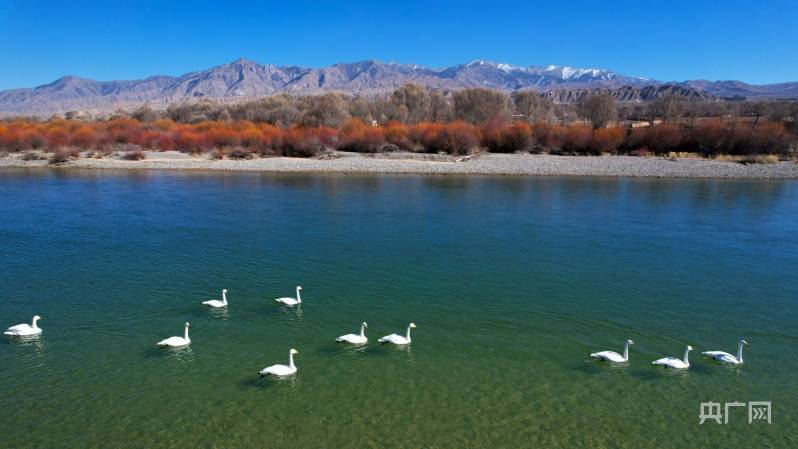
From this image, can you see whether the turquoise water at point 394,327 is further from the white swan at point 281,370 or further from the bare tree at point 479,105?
the bare tree at point 479,105

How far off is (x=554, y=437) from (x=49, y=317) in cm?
1457

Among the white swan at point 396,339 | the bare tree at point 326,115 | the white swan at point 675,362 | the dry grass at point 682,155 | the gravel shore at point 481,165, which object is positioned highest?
the bare tree at point 326,115

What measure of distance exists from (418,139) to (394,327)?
2256 inches

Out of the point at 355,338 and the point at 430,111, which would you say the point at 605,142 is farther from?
the point at 355,338

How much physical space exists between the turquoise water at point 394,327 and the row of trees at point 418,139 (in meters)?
37.3

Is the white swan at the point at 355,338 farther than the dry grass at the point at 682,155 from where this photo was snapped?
No

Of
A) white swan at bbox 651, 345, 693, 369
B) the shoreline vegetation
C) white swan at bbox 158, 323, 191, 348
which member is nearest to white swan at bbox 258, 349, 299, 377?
white swan at bbox 158, 323, 191, 348

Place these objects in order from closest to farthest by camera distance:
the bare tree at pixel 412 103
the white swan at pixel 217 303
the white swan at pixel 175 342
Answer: the white swan at pixel 175 342 → the white swan at pixel 217 303 → the bare tree at pixel 412 103

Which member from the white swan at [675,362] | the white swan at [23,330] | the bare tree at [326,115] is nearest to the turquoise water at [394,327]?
the white swan at [675,362]

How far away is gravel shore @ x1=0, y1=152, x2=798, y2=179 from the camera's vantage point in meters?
54.8

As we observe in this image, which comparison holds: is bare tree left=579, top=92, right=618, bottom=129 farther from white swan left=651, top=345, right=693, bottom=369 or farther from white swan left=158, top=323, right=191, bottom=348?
white swan left=158, top=323, right=191, bottom=348

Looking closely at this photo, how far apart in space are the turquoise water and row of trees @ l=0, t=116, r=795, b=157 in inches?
1468

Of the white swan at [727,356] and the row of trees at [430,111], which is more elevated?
the row of trees at [430,111]

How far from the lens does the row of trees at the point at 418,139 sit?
2603 inches
